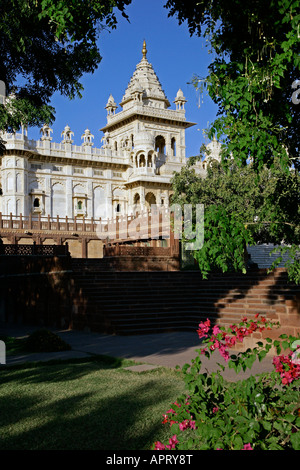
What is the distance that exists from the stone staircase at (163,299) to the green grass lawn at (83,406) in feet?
18.1

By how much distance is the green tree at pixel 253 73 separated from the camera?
4129 mm

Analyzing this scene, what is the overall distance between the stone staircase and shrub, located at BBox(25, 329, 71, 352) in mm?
2973

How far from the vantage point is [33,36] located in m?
11.9

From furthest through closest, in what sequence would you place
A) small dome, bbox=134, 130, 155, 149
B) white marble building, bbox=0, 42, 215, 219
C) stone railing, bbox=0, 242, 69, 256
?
small dome, bbox=134, 130, 155, 149, white marble building, bbox=0, 42, 215, 219, stone railing, bbox=0, 242, 69, 256

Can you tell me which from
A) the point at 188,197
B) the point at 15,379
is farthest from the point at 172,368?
the point at 188,197

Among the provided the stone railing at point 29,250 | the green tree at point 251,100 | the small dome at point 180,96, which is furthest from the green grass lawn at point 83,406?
the small dome at point 180,96

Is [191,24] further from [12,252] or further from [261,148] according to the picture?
[12,252]

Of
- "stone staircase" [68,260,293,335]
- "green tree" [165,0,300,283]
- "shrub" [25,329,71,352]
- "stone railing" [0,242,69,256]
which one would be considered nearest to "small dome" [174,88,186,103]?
"stone railing" [0,242,69,256]

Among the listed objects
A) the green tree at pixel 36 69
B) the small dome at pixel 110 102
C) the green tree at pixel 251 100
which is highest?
the small dome at pixel 110 102

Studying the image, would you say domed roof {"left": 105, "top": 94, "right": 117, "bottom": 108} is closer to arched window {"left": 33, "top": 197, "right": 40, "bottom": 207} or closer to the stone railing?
arched window {"left": 33, "top": 197, "right": 40, "bottom": 207}

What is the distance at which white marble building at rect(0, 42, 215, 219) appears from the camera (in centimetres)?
4878

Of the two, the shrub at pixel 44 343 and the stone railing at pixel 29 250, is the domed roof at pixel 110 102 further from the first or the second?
the shrub at pixel 44 343

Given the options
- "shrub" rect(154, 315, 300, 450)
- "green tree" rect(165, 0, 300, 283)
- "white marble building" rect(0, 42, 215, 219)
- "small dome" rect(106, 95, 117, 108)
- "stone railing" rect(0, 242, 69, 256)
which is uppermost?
"small dome" rect(106, 95, 117, 108)

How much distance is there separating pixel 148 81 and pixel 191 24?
59059 mm
